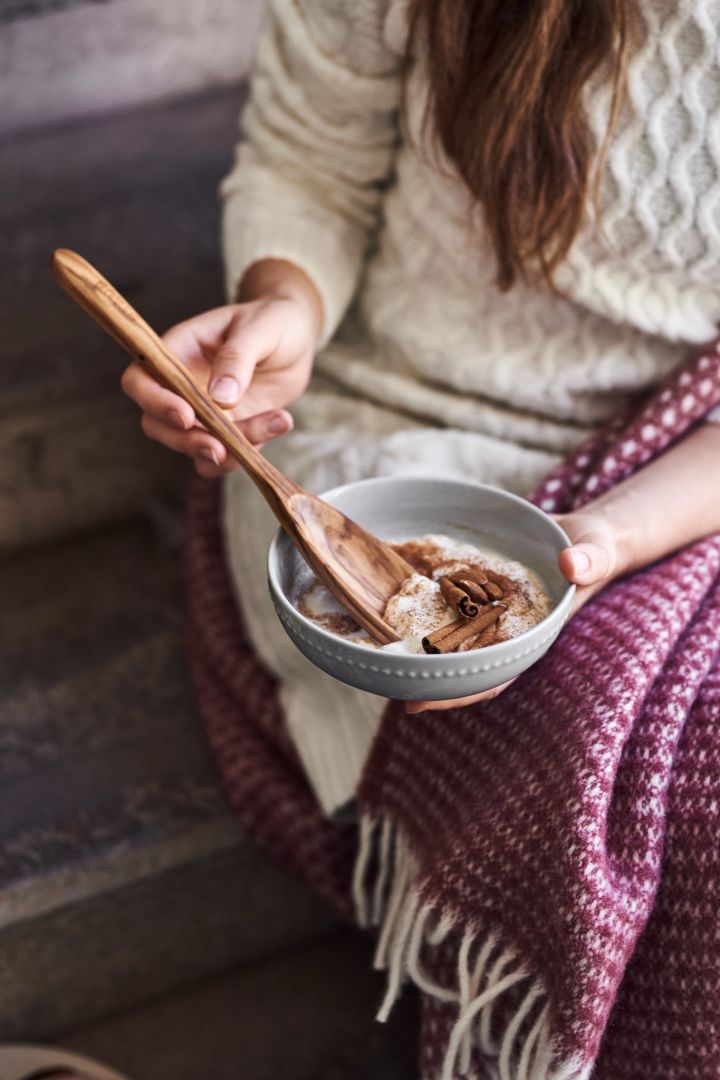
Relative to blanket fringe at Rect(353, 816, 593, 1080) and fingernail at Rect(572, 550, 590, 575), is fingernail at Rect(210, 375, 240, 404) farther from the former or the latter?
blanket fringe at Rect(353, 816, 593, 1080)

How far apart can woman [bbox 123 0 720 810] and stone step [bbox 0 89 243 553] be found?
1.01 feet

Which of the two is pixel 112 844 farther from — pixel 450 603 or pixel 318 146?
pixel 318 146

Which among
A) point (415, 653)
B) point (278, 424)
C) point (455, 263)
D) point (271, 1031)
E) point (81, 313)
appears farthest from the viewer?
point (81, 313)

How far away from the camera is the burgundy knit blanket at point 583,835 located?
2.03ft

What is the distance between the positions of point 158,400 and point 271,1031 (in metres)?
0.73

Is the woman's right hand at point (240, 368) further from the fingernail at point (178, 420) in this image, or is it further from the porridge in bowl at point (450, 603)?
the porridge in bowl at point (450, 603)

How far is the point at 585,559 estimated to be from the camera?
624mm

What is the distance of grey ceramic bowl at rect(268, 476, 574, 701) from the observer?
0.57 m

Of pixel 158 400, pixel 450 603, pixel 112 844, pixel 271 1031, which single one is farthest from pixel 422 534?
pixel 271 1031

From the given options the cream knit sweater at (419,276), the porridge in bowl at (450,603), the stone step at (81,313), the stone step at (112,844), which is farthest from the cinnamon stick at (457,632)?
the stone step at (81,313)

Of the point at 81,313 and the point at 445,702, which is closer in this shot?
the point at 445,702

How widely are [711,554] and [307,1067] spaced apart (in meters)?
0.68

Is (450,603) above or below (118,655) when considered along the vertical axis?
above

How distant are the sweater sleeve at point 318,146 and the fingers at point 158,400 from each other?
253 millimetres
